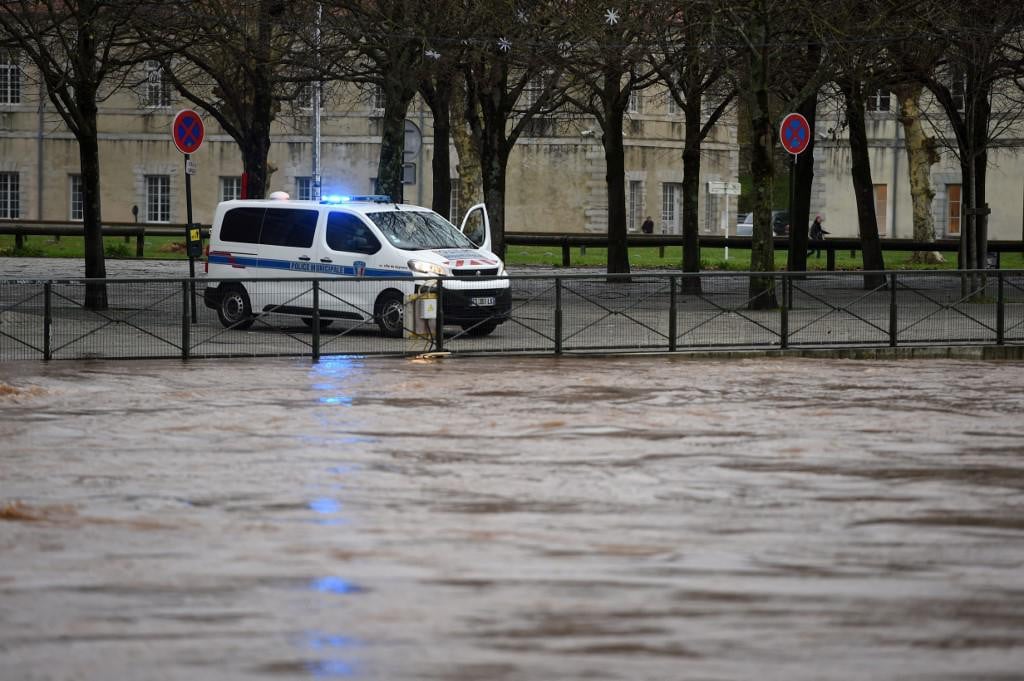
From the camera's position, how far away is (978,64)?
30391 mm

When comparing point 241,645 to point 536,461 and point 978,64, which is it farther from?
point 978,64

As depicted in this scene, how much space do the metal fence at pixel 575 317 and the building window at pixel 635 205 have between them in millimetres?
38805

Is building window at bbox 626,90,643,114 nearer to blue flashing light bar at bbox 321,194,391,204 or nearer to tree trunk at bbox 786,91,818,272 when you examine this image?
tree trunk at bbox 786,91,818,272

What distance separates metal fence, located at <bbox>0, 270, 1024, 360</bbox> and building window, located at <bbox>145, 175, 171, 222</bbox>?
41712mm

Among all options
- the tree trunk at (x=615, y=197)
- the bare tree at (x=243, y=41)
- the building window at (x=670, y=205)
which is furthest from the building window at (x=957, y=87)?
the building window at (x=670, y=205)

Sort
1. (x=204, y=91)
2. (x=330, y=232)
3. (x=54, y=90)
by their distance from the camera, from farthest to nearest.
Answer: (x=204, y=91) → (x=54, y=90) → (x=330, y=232)

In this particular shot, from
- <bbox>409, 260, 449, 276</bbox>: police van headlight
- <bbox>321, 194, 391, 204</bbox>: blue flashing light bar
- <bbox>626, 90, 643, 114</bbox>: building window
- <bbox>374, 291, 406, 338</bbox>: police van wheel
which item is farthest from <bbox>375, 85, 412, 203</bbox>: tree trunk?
<bbox>626, 90, 643, 114</bbox>: building window

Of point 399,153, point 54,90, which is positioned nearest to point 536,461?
point 54,90

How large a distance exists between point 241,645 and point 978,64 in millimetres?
25606

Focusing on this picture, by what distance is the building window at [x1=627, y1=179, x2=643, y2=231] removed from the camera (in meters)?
61.3

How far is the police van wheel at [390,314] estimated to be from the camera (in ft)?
69.5

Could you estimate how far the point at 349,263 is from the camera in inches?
932

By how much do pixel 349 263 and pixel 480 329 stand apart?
9.82 ft

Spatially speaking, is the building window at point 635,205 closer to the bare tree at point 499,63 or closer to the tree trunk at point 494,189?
the bare tree at point 499,63
